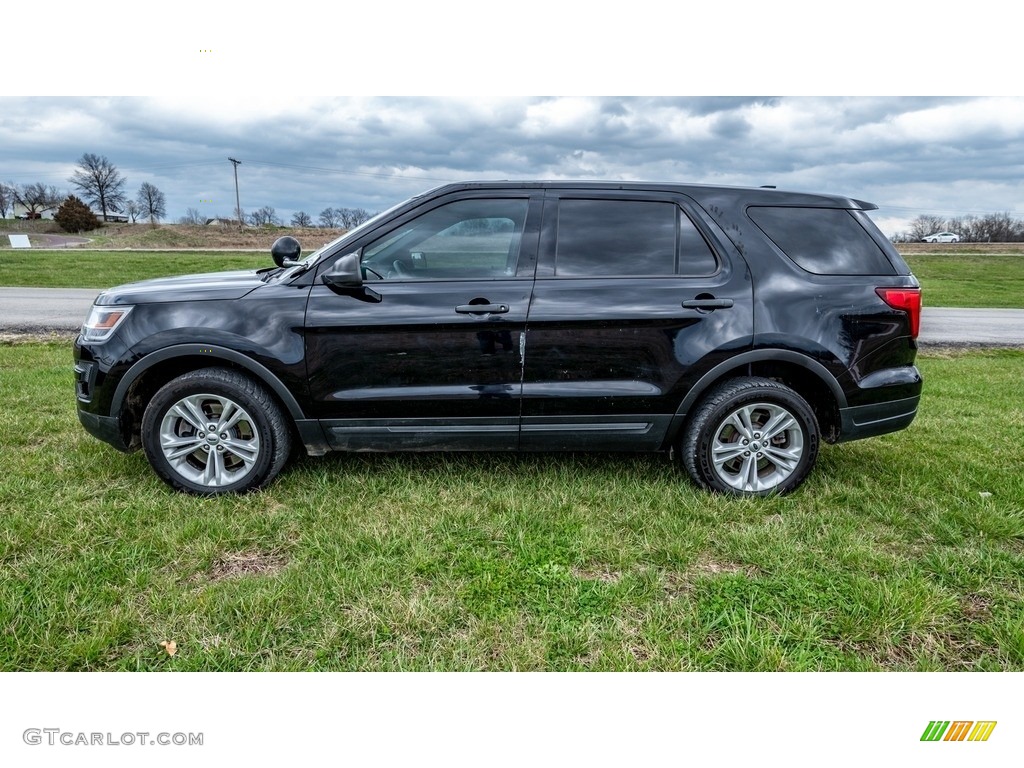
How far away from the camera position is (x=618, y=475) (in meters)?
4.05

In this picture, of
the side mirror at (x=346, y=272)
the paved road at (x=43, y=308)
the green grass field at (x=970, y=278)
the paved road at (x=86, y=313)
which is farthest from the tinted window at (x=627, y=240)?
the green grass field at (x=970, y=278)

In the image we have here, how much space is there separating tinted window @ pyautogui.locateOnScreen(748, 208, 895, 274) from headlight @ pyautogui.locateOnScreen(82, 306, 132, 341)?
3.69 metres

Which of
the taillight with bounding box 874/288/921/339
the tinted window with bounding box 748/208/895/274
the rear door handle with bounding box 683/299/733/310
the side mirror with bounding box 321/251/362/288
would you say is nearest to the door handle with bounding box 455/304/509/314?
the side mirror with bounding box 321/251/362/288

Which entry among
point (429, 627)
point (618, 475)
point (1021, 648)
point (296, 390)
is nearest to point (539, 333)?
point (618, 475)

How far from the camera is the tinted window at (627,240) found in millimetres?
3650

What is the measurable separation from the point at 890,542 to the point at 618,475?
1518 millimetres

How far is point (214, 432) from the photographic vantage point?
11.8ft

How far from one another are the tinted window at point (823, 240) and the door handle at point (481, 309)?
63.1 inches

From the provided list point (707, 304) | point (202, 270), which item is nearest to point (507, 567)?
point (707, 304)

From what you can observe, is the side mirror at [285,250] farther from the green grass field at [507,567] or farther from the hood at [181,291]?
the green grass field at [507,567]

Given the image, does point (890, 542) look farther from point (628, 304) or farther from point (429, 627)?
point (429, 627)
